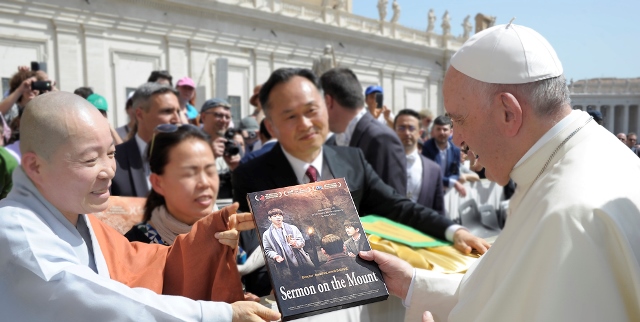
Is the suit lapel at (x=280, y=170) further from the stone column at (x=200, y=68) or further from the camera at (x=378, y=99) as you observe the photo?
the stone column at (x=200, y=68)

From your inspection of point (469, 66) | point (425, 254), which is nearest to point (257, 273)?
point (425, 254)

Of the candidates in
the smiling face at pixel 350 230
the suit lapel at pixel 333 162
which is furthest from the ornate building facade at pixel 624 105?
the smiling face at pixel 350 230

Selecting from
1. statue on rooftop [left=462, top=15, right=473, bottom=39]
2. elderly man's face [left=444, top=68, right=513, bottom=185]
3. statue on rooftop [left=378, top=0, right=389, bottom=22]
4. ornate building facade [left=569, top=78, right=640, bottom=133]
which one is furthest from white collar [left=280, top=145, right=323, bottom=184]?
statue on rooftop [left=462, top=15, right=473, bottom=39]

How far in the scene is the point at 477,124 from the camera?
190cm

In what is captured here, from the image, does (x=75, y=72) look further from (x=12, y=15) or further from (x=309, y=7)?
(x=309, y=7)

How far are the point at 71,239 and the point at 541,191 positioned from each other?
1633mm

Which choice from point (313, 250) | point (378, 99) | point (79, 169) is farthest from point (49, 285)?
point (378, 99)

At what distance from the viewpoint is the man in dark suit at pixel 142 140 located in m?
3.63

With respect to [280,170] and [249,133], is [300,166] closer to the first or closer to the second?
[280,170]

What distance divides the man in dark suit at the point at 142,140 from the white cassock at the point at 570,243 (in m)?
2.60

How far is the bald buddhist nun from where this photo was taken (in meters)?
1.53

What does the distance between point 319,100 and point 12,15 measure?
19.9 m

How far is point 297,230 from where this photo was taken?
1959mm

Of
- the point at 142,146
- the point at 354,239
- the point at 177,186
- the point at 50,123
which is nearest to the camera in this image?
the point at 50,123
